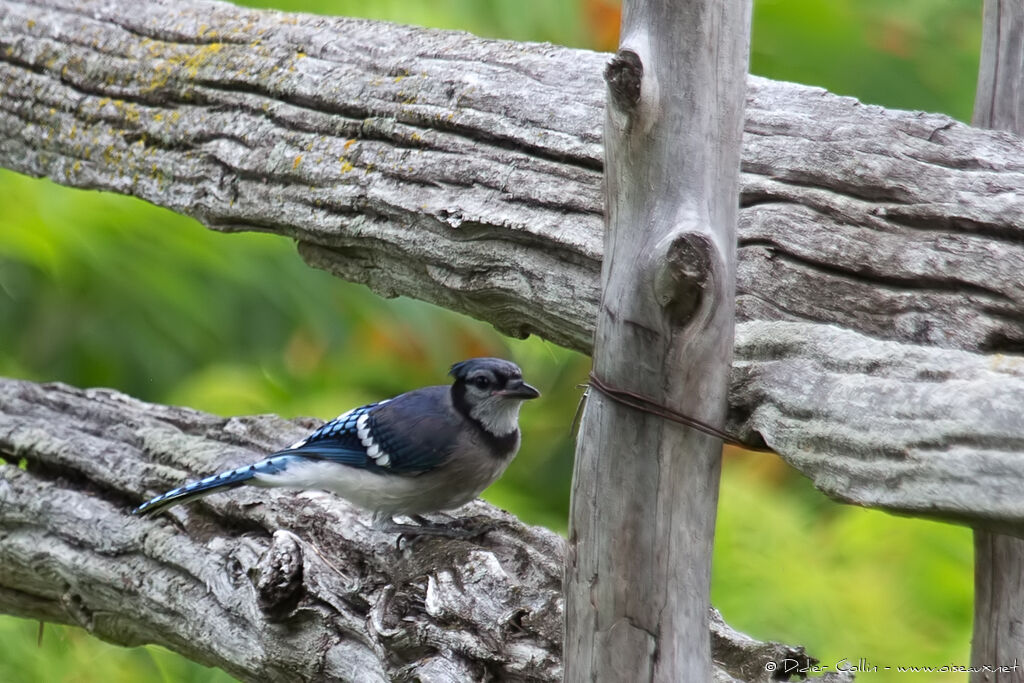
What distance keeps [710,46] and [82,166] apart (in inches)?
86.7

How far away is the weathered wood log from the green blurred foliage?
105 centimetres

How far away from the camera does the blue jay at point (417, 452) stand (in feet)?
9.30

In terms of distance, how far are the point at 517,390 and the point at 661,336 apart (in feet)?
4.30

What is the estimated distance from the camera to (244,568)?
101 inches

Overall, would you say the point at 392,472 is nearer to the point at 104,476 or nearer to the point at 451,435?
the point at 451,435

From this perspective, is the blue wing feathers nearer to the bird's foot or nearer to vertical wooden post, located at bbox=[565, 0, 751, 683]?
the bird's foot

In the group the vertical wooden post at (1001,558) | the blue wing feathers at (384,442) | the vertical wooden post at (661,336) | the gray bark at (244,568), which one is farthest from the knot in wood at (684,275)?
the blue wing feathers at (384,442)

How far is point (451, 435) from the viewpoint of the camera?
114 inches

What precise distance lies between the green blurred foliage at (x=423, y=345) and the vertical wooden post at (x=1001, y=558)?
1.86 metres

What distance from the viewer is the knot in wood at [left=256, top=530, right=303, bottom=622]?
94.0 inches

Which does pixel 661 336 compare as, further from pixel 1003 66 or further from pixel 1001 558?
pixel 1003 66

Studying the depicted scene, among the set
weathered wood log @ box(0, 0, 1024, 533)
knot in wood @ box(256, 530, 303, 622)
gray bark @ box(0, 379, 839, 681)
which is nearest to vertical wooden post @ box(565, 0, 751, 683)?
weathered wood log @ box(0, 0, 1024, 533)

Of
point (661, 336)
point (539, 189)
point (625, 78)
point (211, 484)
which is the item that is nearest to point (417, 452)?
point (211, 484)

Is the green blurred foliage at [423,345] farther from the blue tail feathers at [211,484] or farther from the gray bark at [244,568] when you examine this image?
the blue tail feathers at [211,484]
